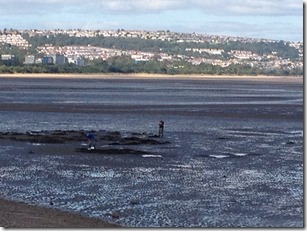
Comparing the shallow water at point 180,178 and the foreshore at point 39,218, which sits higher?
the foreshore at point 39,218

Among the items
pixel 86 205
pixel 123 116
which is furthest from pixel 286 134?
pixel 86 205

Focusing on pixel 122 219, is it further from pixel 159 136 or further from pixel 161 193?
pixel 159 136

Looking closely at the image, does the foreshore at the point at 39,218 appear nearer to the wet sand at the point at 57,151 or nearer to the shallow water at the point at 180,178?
the wet sand at the point at 57,151

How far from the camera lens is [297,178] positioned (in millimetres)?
28172

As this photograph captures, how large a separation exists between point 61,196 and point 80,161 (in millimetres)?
8332

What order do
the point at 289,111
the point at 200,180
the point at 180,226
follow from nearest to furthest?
the point at 180,226 → the point at 200,180 → the point at 289,111

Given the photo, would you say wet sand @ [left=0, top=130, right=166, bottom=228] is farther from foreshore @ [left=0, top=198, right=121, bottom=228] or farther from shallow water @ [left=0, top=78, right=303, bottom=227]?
shallow water @ [left=0, top=78, right=303, bottom=227]

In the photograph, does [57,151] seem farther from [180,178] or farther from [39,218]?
[39,218]

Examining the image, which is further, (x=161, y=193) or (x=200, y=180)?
(x=200, y=180)

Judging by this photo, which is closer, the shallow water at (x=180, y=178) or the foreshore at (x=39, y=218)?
the foreshore at (x=39, y=218)

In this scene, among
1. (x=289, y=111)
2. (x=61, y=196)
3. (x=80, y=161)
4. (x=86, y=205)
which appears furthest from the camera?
(x=289, y=111)

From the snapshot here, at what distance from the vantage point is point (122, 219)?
2058cm

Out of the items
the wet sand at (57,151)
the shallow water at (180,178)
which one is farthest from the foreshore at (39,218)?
the shallow water at (180,178)

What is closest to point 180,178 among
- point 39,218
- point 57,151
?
point 39,218
